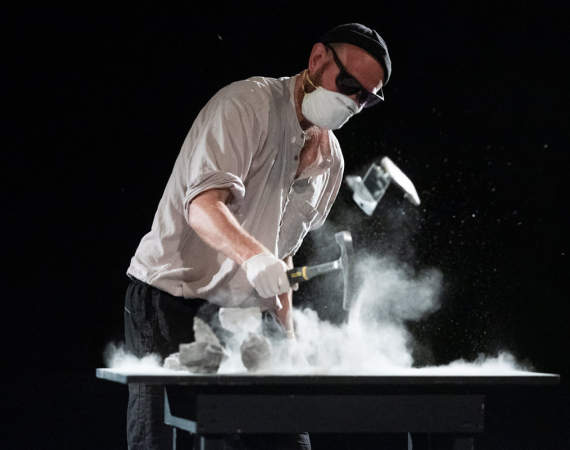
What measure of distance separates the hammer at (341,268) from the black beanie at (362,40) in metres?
0.58

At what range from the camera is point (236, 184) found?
180 cm

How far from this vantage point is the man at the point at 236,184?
184 centimetres

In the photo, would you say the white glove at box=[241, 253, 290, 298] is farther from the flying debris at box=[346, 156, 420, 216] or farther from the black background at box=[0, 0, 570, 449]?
the black background at box=[0, 0, 570, 449]

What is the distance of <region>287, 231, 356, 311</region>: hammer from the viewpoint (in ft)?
5.46

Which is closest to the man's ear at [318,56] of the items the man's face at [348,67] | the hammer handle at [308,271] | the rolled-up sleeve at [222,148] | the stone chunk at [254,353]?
the man's face at [348,67]

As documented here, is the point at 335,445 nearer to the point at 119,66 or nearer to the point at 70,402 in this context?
the point at 70,402

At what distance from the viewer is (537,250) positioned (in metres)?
3.41

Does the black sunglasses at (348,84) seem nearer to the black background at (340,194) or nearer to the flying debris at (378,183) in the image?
the flying debris at (378,183)

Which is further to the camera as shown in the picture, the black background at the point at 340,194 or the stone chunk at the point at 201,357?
the black background at the point at 340,194

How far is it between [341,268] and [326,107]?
55 centimetres

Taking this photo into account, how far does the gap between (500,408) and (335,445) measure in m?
0.82

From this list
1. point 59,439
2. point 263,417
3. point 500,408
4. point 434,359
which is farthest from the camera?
point 500,408

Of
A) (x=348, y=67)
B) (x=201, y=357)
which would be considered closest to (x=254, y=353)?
(x=201, y=357)

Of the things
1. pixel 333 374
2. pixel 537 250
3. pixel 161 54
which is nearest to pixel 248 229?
pixel 333 374
